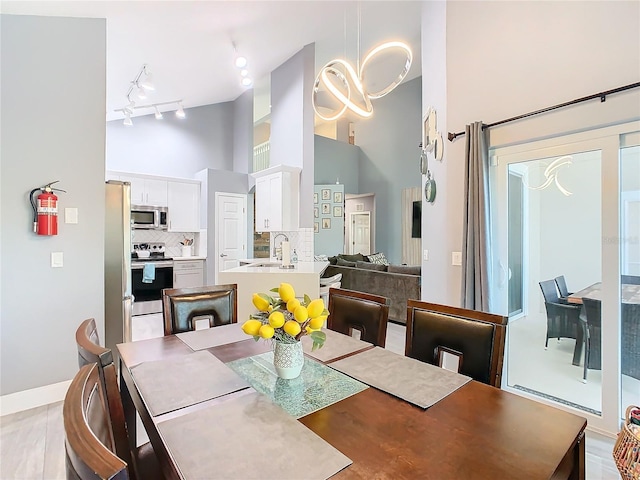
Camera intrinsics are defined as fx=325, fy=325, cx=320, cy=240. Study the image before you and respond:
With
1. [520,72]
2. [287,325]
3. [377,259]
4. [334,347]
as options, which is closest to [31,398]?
[334,347]

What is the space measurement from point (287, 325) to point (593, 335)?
243 cm

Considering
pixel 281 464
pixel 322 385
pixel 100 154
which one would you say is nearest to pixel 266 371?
pixel 322 385

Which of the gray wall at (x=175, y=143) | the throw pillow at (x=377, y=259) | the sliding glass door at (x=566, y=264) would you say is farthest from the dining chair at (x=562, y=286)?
the gray wall at (x=175, y=143)

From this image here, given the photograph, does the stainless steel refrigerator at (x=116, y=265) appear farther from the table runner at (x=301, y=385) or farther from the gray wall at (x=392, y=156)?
the gray wall at (x=392, y=156)

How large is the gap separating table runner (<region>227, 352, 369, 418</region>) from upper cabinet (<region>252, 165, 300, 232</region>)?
385 centimetres

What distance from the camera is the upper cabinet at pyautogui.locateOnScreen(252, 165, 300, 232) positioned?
199 inches

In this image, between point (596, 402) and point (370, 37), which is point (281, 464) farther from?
point (370, 37)

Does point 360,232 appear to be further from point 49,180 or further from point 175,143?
point 49,180

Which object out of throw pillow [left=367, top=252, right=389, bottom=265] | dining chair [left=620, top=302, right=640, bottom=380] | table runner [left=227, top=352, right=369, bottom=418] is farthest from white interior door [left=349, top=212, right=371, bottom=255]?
table runner [left=227, top=352, right=369, bottom=418]

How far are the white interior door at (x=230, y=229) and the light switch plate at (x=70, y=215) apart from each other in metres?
3.50

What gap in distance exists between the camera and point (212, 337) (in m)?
1.73

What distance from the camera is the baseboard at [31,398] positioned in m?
2.46

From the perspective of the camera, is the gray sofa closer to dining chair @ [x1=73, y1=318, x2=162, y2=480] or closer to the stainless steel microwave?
the stainless steel microwave

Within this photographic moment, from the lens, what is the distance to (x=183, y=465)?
77 cm
